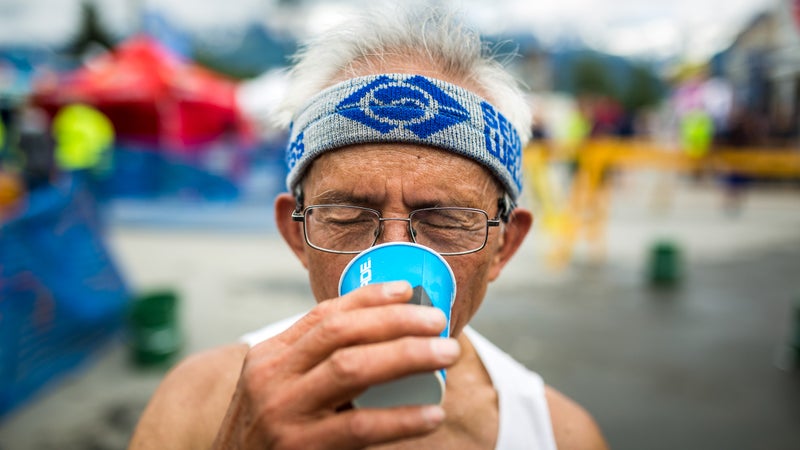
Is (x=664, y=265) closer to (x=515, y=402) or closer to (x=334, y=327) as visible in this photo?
(x=515, y=402)

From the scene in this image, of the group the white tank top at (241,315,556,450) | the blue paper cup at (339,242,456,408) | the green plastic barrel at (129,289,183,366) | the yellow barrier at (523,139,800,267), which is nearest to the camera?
the blue paper cup at (339,242,456,408)

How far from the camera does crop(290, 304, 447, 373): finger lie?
2.20 ft

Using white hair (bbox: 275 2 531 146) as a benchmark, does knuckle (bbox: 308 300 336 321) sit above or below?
below

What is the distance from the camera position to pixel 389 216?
118 centimetres

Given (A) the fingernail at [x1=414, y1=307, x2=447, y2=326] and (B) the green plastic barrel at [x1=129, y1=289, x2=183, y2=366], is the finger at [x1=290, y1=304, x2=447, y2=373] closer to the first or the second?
(A) the fingernail at [x1=414, y1=307, x2=447, y2=326]

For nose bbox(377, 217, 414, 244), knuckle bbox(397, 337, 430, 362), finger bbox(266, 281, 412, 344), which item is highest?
nose bbox(377, 217, 414, 244)

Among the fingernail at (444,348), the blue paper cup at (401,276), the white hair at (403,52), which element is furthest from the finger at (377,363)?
the white hair at (403,52)

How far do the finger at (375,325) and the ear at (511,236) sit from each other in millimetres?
788

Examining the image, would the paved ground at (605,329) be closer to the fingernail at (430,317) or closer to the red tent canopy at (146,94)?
the fingernail at (430,317)

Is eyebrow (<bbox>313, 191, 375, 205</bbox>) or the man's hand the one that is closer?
the man's hand

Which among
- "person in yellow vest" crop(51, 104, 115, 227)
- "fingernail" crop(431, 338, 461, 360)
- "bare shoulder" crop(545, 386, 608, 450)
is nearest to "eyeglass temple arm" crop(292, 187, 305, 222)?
"fingernail" crop(431, 338, 461, 360)

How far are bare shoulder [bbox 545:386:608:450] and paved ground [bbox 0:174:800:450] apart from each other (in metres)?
1.96

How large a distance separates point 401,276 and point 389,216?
328 millimetres

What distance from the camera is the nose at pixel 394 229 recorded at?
118 cm
